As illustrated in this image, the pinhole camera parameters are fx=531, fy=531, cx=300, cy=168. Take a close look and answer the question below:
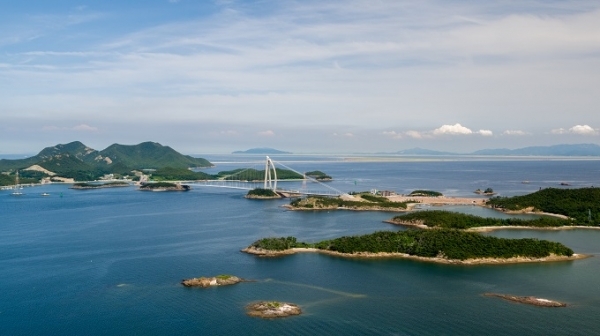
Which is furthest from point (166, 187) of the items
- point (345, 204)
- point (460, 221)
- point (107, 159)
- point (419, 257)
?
point (107, 159)

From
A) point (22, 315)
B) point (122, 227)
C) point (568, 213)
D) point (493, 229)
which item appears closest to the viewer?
point (22, 315)

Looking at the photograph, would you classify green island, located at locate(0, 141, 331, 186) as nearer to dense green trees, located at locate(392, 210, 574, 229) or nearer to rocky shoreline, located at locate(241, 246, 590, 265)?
dense green trees, located at locate(392, 210, 574, 229)

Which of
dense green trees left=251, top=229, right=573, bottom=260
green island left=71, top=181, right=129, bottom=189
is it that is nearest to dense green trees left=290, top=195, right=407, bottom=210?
dense green trees left=251, top=229, right=573, bottom=260

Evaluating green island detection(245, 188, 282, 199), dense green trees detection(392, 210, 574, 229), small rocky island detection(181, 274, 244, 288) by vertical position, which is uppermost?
green island detection(245, 188, 282, 199)

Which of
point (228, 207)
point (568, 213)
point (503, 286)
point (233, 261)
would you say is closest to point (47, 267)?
point (233, 261)

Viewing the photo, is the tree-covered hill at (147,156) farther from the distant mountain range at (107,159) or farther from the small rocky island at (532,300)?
the small rocky island at (532,300)

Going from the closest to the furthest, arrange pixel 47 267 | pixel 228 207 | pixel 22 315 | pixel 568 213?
pixel 22 315
pixel 47 267
pixel 568 213
pixel 228 207

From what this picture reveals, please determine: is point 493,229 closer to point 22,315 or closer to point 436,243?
point 436,243
